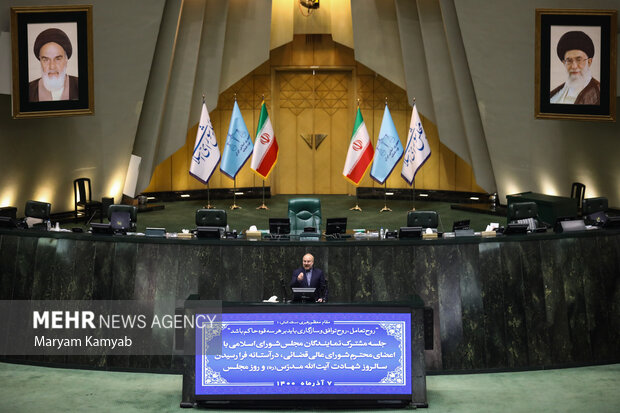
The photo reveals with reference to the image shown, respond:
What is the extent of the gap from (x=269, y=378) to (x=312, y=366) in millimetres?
482

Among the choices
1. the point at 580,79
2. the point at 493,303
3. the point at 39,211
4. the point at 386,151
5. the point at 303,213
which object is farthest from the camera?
the point at 386,151

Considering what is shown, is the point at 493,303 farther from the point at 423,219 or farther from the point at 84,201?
the point at 84,201

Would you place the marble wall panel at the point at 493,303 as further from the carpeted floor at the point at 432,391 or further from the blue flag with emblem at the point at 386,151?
the blue flag with emblem at the point at 386,151

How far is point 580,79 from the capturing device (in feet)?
57.7

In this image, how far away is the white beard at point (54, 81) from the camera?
17.1 m

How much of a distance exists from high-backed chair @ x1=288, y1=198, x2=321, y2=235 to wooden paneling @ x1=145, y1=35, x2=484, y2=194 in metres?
8.98

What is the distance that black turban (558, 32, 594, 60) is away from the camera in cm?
1745

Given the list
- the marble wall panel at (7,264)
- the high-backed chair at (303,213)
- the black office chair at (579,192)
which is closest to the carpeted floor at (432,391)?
the marble wall panel at (7,264)

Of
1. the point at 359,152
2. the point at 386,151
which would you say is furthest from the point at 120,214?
the point at 386,151

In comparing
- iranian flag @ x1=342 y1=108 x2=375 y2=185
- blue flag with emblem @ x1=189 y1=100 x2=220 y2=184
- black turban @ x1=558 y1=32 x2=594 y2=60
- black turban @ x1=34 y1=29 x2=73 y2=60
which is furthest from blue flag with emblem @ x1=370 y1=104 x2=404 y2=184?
black turban @ x1=34 y1=29 x2=73 y2=60

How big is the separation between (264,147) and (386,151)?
2.89 metres

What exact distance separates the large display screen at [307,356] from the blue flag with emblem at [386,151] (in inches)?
430

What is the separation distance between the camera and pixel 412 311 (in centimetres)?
943

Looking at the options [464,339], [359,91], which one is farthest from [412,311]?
[359,91]
